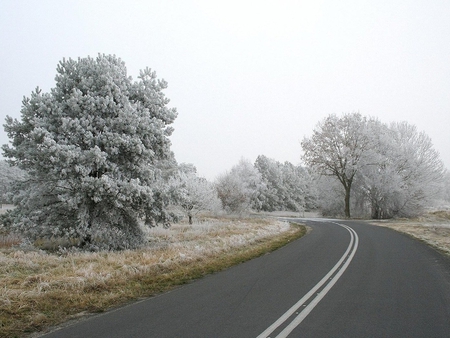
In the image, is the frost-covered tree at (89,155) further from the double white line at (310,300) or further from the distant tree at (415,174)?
the distant tree at (415,174)

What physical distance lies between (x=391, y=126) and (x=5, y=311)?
145 ft

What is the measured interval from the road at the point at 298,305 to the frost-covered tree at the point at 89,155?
6687 millimetres

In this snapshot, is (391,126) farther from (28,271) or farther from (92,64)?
(28,271)

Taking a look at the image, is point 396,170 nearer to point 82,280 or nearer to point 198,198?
point 198,198

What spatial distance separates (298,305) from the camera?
20.4 feet

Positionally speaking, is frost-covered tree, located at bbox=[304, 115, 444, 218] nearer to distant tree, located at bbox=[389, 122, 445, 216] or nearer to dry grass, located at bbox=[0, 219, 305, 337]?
distant tree, located at bbox=[389, 122, 445, 216]

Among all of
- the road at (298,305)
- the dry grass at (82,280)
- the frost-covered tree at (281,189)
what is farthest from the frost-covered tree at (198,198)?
the frost-covered tree at (281,189)

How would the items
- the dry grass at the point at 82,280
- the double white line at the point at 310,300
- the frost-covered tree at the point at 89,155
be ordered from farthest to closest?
the frost-covered tree at the point at 89,155 → the dry grass at the point at 82,280 → the double white line at the point at 310,300

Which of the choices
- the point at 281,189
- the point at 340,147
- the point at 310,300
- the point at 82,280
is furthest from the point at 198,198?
the point at 281,189

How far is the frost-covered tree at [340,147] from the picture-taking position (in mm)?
40406

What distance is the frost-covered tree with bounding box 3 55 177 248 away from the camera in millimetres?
12922

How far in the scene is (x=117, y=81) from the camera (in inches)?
585

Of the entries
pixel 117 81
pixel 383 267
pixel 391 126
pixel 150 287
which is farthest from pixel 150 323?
pixel 391 126

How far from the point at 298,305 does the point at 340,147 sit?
38.3 meters
